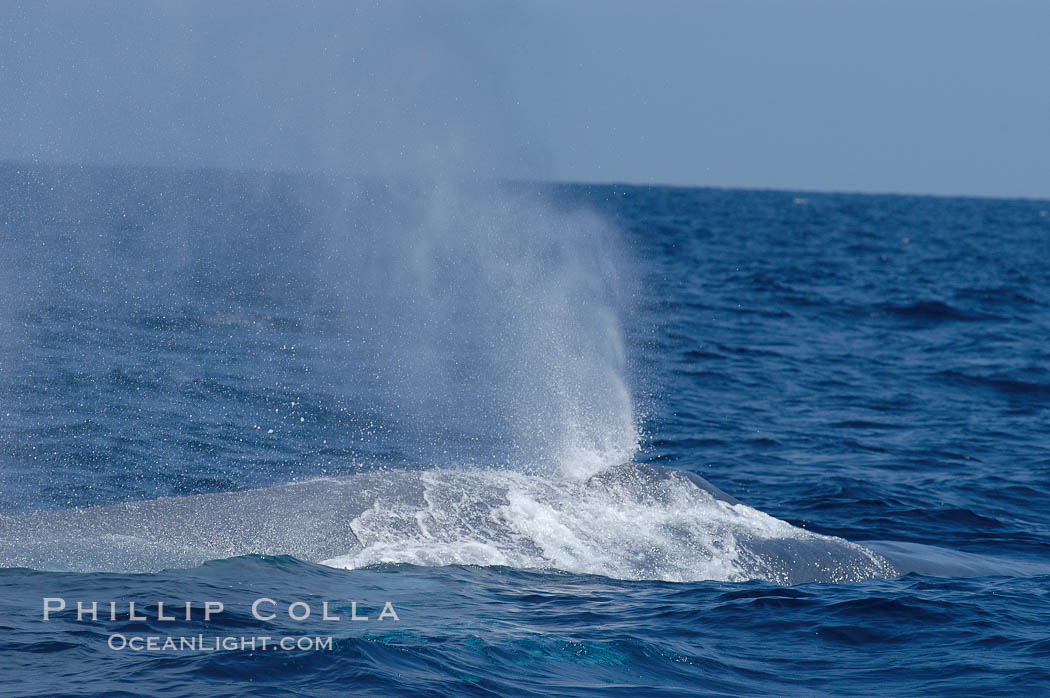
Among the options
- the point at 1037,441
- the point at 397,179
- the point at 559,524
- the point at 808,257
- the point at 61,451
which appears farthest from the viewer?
the point at 808,257

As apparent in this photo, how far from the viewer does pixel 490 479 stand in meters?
12.4

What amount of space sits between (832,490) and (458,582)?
713 cm

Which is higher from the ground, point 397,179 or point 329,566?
point 397,179

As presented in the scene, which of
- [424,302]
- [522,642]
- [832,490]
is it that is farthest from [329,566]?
[424,302]

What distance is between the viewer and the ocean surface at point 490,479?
8.71m

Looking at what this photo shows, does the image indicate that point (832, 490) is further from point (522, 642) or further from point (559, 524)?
point (522, 642)

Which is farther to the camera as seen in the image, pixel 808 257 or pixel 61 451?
pixel 808 257

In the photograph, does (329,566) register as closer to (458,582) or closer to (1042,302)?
(458,582)

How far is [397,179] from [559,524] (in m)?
12.1

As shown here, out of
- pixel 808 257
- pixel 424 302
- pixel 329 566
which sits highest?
pixel 808 257

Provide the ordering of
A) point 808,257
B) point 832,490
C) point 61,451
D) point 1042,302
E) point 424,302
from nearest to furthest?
point 61,451 → point 832,490 → point 424,302 → point 1042,302 → point 808,257

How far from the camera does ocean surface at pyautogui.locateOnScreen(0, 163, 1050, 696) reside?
28.6 ft

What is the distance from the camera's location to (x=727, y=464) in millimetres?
17109

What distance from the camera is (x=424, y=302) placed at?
27.4 metres
